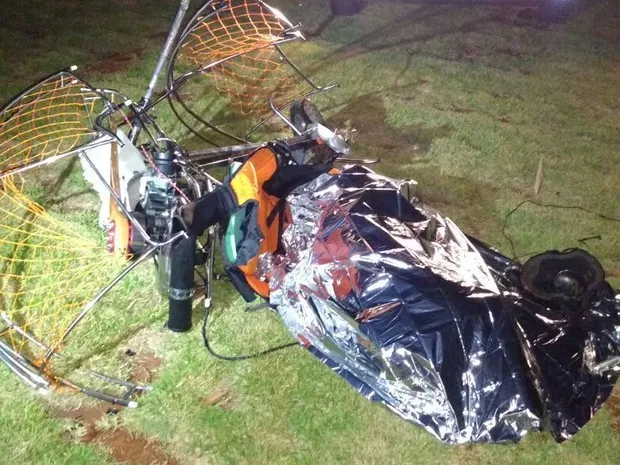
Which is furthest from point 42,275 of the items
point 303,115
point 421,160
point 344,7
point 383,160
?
point 344,7

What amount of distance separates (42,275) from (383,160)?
4.87ft

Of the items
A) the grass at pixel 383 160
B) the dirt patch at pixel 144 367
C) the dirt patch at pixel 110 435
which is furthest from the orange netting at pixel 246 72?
the dirt patch at pixel 110 435

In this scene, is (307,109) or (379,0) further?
(379,0)

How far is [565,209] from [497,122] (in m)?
0.72

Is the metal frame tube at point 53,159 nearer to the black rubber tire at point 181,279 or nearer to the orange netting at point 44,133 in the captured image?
the black rubber tire at point 181,279

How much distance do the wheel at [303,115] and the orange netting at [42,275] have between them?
2.81 feet

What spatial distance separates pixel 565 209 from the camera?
2473mm

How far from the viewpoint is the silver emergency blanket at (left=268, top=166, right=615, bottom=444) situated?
4.94 ft

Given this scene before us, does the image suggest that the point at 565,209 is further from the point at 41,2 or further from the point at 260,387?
the point at 41,2

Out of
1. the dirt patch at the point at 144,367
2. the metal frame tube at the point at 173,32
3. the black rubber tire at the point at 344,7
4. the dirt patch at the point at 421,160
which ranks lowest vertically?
the dirt patch at the point at 421,160

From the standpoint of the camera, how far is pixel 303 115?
2.34 m

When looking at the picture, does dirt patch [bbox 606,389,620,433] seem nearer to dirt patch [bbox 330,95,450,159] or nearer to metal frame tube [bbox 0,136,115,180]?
dirt patch [bbox 330,95,450,159]

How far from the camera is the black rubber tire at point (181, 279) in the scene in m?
1.59

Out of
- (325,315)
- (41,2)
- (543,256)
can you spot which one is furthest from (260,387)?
(41,2)
